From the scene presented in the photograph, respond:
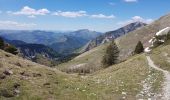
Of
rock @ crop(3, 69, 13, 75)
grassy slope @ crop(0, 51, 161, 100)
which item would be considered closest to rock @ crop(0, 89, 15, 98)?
grassy slope @ crop(0, 51, 161, 100)

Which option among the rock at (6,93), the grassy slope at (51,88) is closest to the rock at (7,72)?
the grassy slope at (51,88)

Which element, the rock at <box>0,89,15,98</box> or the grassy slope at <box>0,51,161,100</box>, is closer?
the rock at <box>0,89,15,98</box>

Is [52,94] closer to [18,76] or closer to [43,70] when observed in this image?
[18,76]

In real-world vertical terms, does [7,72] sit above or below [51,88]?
above

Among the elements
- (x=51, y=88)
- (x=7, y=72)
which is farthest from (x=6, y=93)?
(x=51, y=88)

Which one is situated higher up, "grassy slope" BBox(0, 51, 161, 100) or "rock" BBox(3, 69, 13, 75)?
"rock" BBox(3, 69, 13, 75)

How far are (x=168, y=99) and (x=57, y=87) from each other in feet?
34.6

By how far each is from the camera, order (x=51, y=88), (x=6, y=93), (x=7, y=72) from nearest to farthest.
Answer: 1. (x=6, y=93)
2. (x=51, y=88)
3. (x=7, y=72)

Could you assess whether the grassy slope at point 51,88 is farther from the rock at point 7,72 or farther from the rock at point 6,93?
the rock at point 7,72

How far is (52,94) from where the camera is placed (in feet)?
87.0

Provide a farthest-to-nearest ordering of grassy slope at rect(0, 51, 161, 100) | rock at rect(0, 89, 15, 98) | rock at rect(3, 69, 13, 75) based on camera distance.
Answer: rock at rect(3, 69, 13, 75), grassy slope at rect(0, 51, 161, 100), rock at rect(0, 89, 15, 98)

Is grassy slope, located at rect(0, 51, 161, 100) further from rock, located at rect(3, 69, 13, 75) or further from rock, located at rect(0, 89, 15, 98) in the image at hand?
rock, located at rect(3, 69, 13, 75)

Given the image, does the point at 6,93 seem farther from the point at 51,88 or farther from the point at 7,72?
the point at 51,88

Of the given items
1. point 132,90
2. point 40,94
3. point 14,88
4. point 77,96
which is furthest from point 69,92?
point 132,90
